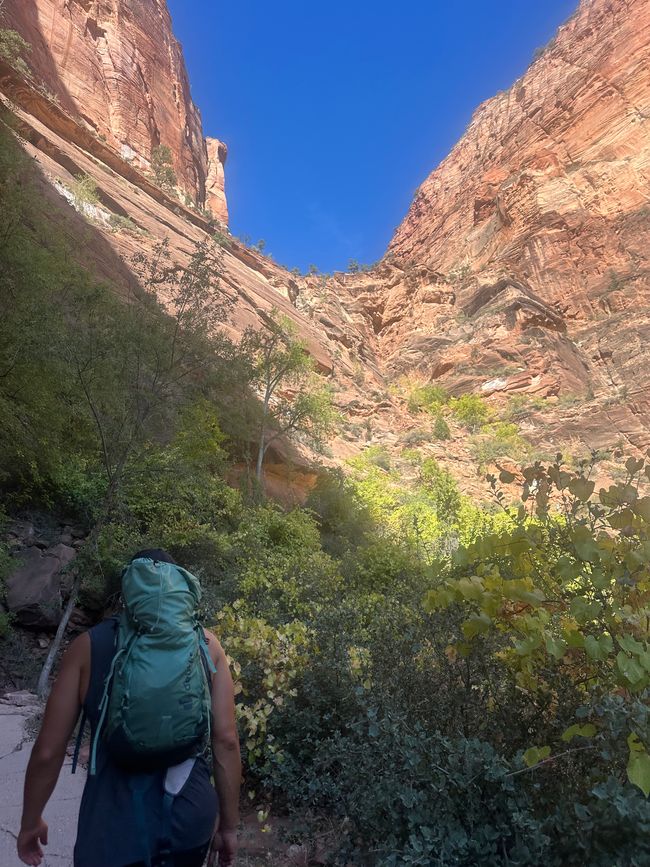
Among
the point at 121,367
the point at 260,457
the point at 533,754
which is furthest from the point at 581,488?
the point at 260,457

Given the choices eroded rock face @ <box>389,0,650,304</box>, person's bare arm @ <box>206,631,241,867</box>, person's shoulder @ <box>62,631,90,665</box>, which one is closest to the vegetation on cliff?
person's bare arm @ <box>206,631,241,867</box>

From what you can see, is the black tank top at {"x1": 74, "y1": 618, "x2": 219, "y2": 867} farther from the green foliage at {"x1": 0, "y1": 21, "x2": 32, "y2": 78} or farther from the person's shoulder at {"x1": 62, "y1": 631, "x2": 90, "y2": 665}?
the green foliage at {"x1": 0, "y1": 21, "x2": 32, "y2": 78}

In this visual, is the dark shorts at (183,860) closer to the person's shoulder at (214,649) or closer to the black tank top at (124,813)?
the black tank top at (124,813)

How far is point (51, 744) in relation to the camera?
163cm

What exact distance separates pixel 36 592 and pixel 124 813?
732cm

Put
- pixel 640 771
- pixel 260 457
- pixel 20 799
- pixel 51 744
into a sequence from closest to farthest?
pixel 640 771
pixel 51 744
pixel 20 799
pixel 260 457

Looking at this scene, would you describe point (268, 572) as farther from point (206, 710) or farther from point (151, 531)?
point (206, 710)

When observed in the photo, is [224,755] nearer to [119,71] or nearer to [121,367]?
[121,367]

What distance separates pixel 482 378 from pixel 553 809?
36.7m

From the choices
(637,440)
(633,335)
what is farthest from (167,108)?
(637,440)

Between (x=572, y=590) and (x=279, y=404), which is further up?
(x=279, y=404)

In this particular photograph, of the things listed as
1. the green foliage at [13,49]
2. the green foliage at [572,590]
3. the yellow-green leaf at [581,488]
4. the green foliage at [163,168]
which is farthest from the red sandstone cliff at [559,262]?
the yellow-green leaf at [581,488]

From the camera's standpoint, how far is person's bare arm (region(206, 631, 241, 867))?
1801mm

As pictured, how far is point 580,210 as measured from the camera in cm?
4350
